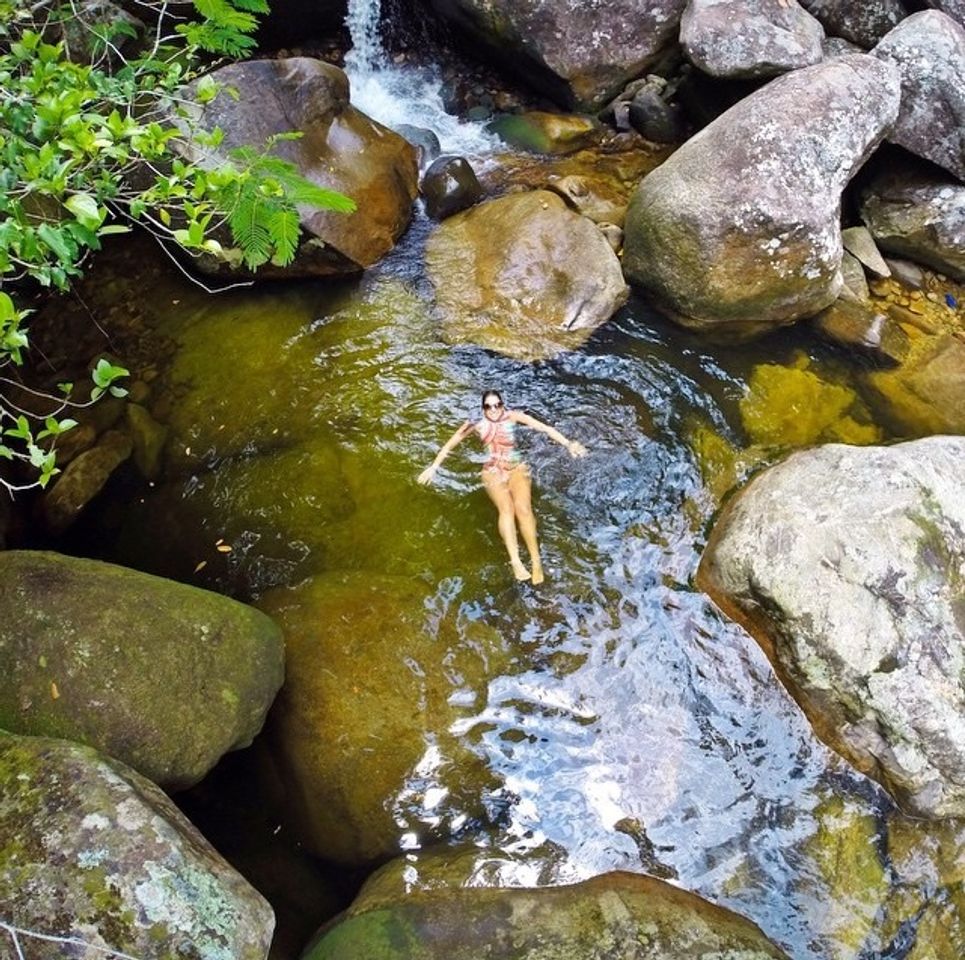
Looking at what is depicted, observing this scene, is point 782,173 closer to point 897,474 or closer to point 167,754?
point 897,474

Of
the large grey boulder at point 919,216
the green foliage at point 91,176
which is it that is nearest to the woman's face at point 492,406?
the green foliage at point 91,176

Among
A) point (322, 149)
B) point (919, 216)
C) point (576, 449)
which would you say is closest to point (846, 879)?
point (576, 449)

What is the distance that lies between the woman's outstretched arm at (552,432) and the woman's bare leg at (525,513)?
0.38m

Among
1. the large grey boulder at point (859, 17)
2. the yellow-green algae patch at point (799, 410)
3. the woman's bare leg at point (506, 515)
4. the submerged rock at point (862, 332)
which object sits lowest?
the woman's bare leg at point (506, 515)

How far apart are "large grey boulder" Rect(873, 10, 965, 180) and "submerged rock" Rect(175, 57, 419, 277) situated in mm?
5025

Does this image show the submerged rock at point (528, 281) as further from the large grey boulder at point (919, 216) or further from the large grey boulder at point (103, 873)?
the large grey boulder at point (103, 873)

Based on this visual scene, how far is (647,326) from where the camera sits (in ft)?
23.6

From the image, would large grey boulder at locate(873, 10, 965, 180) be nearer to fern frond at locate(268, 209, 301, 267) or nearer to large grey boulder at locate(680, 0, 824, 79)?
large grey boulder at locate(680, 0, 824, 79)

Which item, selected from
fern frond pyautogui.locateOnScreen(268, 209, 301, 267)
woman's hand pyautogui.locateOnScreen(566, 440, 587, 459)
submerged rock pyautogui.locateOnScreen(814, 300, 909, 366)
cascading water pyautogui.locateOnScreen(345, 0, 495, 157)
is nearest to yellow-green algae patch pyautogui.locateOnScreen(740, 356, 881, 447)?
submerged rock pyautogui.locateOnScreen(814, 300, 909, 366)

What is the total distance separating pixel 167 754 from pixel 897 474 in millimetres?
4787

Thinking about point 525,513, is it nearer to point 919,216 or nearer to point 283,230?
point 283,230

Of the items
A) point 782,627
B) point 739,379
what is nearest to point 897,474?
point 782,627

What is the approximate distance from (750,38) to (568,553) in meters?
5.87

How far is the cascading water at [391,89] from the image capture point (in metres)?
9.40
